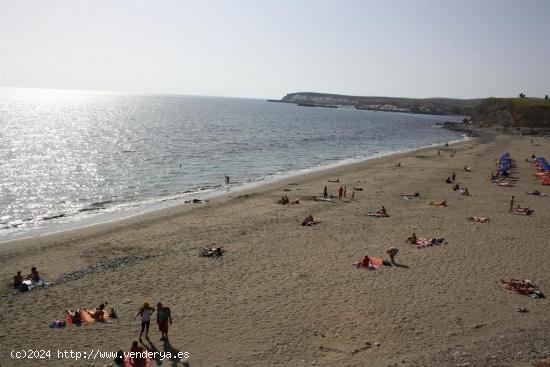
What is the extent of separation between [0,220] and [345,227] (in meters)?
21.8

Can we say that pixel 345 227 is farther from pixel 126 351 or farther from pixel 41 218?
pixel 41 218

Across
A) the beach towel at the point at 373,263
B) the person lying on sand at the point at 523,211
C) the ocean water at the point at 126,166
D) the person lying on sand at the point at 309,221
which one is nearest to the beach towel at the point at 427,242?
the beach towel at the point at 373,263

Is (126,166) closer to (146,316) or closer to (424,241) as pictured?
(424,241)

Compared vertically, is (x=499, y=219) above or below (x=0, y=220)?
above

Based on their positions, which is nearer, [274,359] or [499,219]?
[274,359]

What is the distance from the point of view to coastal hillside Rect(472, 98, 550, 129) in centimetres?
10406

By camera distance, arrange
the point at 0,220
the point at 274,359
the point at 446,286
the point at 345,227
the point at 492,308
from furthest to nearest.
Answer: the point at 0,220 → the point at 345,227 → the point at 446,286 → the point at 492,308 → the point at 274,359

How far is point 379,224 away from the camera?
25375mm

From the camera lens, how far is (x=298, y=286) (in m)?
16.5

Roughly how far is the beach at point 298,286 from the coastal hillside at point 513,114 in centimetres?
8765

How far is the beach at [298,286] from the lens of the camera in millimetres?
12195

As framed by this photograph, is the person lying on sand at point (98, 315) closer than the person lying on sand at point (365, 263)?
Yes

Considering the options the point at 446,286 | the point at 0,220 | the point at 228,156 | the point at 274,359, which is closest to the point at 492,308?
the point at 446,286

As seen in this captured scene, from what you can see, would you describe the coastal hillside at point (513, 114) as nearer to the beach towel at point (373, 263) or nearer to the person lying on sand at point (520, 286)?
the person lying on sand at point (520, 286)
